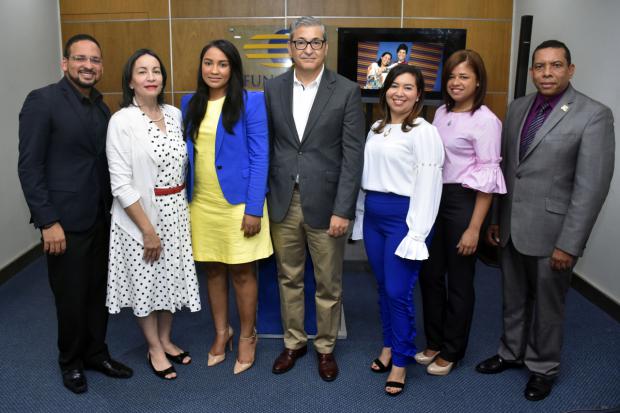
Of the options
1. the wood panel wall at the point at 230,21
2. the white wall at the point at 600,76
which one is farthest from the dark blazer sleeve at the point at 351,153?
the wood panel wall at the point at 230,21

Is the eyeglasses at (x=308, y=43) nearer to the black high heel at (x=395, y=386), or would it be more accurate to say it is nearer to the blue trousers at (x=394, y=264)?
the blue trousers at (x=394, y=264)

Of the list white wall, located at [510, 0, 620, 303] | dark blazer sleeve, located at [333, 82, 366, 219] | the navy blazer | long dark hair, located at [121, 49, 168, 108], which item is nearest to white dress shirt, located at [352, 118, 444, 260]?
dark blazer sleeve, located at [333, 82, 366, 219]

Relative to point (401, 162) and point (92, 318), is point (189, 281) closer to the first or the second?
point (92, 318)

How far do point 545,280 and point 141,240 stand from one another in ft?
6.25

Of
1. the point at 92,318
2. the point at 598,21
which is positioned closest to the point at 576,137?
the point at 598,21

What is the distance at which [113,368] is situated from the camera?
9.78 feet

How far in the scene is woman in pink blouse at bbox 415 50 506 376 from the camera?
2.67m

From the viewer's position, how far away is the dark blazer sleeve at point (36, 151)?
2506mm

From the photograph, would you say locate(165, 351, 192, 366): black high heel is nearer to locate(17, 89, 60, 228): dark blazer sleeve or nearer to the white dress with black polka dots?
the white dress with black polka dots

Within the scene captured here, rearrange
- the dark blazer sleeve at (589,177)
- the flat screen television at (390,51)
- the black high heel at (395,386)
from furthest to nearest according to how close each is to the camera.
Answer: the flat screen television at (390,51)
the black high heel at (395,386)
the dark blazer sleeve at (589,177)

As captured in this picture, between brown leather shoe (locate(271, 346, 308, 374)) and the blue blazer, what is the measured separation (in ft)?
2.73

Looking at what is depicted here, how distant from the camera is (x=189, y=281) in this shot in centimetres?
288

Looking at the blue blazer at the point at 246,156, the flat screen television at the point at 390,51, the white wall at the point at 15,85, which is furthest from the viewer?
the flat screen television at the point at 390,51

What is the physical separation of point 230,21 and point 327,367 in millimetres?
3684
